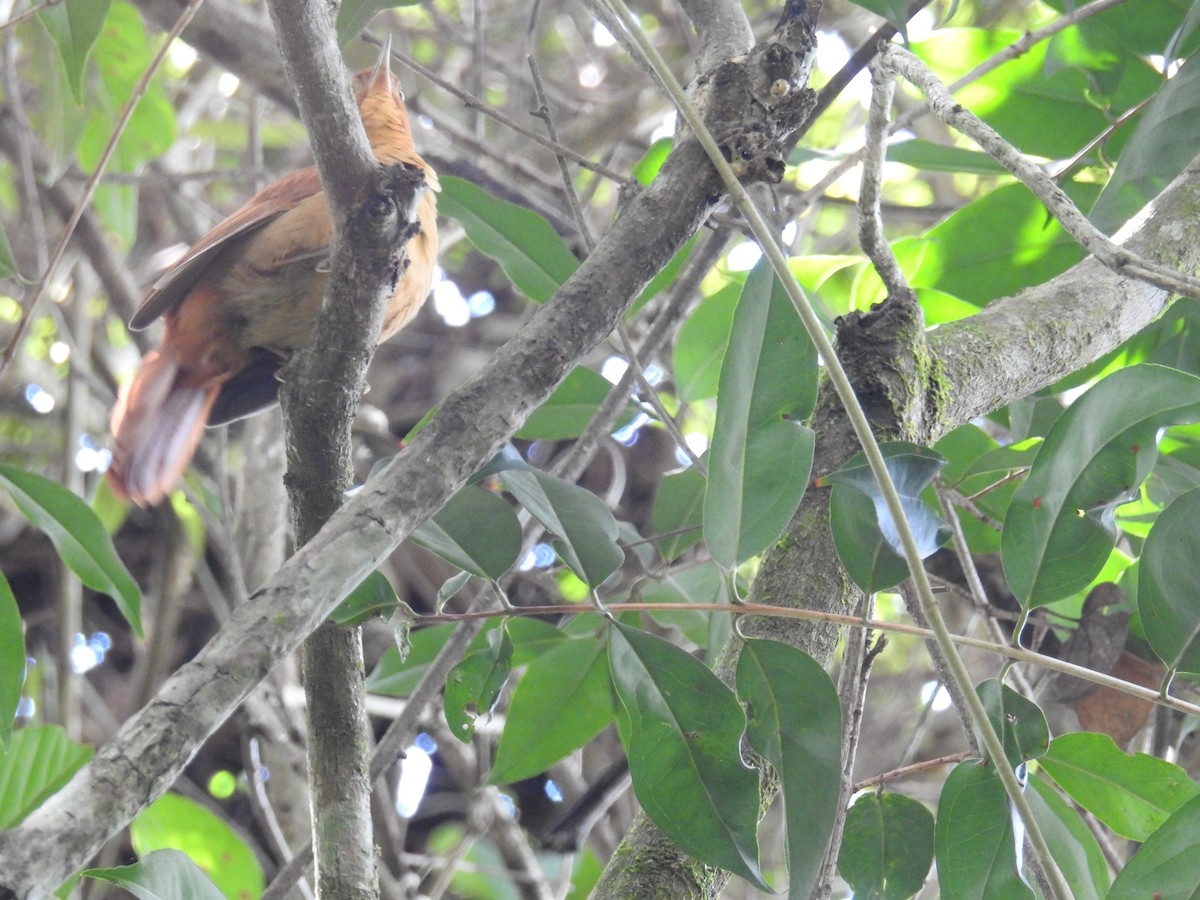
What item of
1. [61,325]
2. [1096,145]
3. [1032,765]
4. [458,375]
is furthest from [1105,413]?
[458,375]

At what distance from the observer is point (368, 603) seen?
3.78ft

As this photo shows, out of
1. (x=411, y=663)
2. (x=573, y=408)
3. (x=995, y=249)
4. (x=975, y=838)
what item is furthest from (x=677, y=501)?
(x=975, y=838)

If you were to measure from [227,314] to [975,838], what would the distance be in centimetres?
191

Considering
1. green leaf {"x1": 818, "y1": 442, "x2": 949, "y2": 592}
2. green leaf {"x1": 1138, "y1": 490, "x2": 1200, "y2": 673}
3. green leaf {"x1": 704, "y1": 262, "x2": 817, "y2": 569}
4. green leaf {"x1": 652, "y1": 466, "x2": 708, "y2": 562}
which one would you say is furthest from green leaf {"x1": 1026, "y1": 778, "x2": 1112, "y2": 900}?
green leaf {"x1": 652, "y1": 466, "x2": 708, "y2": 562}

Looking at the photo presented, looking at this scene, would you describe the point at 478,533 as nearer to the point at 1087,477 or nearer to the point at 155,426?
the point at 1087,477

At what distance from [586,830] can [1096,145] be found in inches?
53.6

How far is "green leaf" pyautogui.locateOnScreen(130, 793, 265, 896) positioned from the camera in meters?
2.29

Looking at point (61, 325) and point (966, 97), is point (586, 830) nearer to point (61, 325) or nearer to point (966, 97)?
point (966, 97)

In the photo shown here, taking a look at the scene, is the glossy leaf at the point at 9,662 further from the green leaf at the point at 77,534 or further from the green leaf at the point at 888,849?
the green leaf at the point at 888,849

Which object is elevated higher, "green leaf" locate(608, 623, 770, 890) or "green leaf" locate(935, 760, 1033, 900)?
"green leaf" locate(608, 623, 770, 890)

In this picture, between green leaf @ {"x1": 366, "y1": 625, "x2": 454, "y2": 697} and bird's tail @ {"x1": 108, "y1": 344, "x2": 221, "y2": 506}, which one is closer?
green leaf @ {"x1": 366, "y1": 625, "x2": 454, "y2": 697}

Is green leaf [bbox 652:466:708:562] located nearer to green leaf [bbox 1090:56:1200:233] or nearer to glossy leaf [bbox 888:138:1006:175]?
glossy leaf [bbox 888:138:1006:175]

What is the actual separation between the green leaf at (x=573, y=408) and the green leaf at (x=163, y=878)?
990 millimetres

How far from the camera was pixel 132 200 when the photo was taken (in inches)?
137
